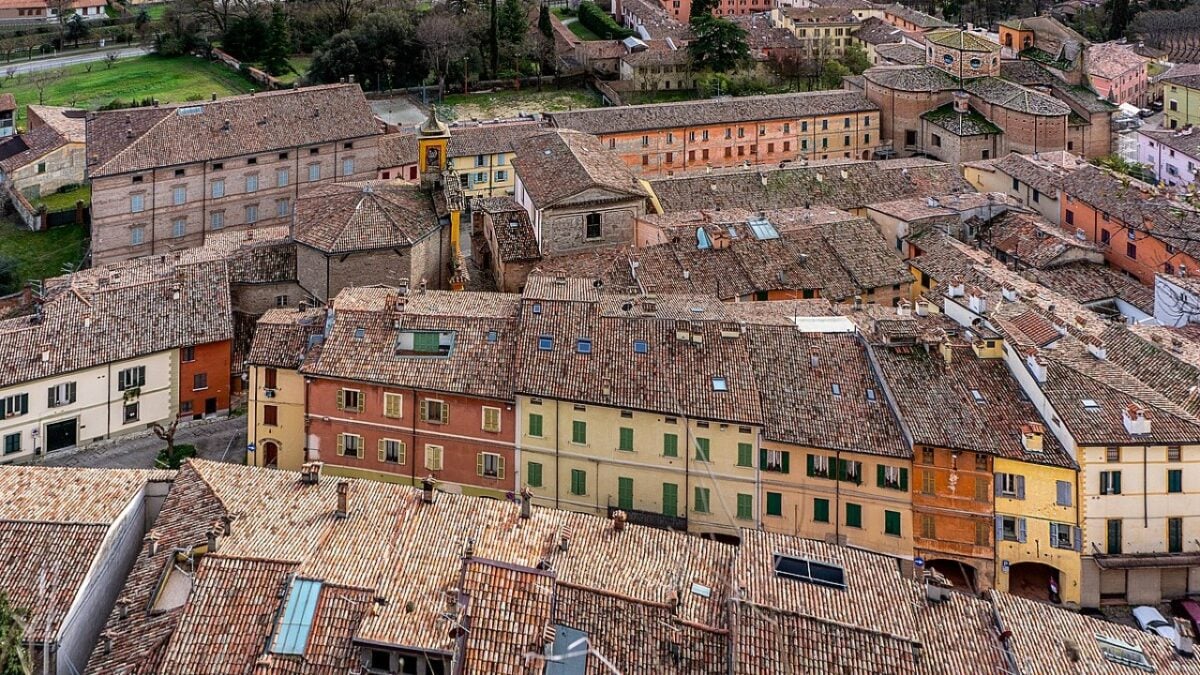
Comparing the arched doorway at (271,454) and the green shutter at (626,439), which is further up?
the green shutter at (626,439)

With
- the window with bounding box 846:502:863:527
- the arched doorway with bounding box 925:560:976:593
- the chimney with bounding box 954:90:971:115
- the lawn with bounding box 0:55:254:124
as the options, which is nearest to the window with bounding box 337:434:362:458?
the window with bounding box 846:502:863:527

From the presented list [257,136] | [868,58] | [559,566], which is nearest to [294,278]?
[257,136]

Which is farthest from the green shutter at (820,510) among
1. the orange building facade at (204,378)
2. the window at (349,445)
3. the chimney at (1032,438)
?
Answer: the orange building facade at (204,378)

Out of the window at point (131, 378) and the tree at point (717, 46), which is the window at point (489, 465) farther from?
the tree at point (717, 46)

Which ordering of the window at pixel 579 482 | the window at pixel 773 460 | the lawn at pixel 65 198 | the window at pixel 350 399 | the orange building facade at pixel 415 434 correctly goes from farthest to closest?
the lawn at pixel 65 198
the window at pixel 350 399
the orange building facade at pixel 415 434
the window at pixel 579 482
the window at pixel 773 460

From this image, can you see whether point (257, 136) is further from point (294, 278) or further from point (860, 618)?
point (860, 618)

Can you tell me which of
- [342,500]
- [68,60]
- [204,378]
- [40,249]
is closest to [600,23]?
[68,60]

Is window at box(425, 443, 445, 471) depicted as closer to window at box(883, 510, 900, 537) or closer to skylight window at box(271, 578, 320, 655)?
skylight window at box(271, 578, 320, 655)

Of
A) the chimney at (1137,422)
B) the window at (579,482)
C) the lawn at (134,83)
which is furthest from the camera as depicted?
the lawn at (134,83)
